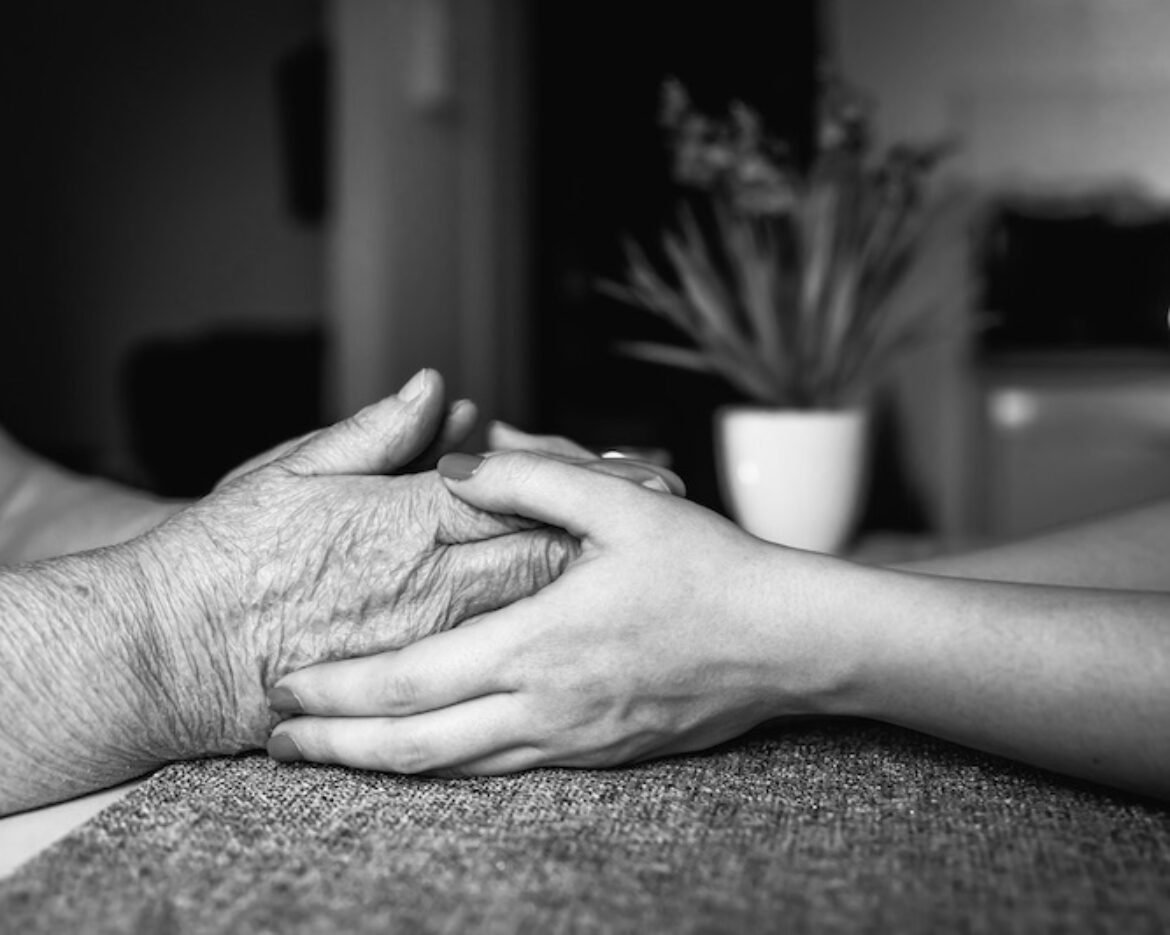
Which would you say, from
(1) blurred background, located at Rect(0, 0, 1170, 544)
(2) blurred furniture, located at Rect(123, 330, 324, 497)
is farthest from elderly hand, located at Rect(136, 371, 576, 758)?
(2) blurred furniture, located at Rect(123, 330, 324, 497)

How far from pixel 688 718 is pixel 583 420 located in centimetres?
342

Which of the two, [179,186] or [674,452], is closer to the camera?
[674,452]

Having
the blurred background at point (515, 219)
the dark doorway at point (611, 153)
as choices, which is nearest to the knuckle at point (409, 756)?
the blurred background at point (515, 219)

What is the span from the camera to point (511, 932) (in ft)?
1.45

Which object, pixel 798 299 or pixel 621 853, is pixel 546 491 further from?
pixel 798 299

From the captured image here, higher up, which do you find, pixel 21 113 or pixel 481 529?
pixel 21 113

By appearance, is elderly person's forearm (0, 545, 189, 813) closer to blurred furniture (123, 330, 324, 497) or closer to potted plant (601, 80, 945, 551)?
potted plant (601, 80, 945, 551)

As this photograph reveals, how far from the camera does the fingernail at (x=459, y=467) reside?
0.69 meters

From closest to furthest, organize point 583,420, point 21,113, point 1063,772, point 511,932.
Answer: point 511,932 < point 1063,772 < point 583,420 < point 21,113

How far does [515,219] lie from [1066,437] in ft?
6.22

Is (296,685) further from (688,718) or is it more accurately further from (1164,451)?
(1164,451)

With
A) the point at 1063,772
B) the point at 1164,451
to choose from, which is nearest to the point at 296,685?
the point at 1063,772

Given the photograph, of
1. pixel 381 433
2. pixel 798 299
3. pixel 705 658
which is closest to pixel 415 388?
pixel 381 433

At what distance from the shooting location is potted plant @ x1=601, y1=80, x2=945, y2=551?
1.41 m
